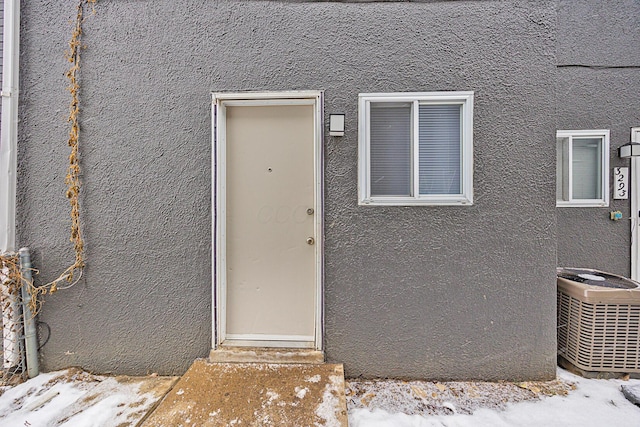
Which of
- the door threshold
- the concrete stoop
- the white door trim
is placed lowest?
the concrete stoop

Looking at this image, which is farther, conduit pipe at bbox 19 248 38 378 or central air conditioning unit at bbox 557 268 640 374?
conduit pipe at bbox 19 248 38 378

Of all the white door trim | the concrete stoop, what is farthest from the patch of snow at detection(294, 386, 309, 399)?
the white door trim

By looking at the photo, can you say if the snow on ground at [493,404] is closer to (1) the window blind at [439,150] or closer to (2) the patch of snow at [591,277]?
(2) the patch of snow at [591,277]

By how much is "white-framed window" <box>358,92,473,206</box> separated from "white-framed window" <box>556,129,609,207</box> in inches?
86.0

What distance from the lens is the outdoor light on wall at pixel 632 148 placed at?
322 centimetres

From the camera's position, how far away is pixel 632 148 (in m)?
3.23

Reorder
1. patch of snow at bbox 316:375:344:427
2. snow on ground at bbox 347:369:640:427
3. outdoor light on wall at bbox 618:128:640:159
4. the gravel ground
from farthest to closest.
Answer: outdoor light on wall at bbox 618:128:640:159 → the gravel ground → snow on ground at bbox 347:369:640:427 → patch of snow at bbox 316:375:344:427

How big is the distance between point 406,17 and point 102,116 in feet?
9.87

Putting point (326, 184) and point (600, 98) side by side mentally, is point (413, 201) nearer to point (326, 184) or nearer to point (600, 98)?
point (326, 184)

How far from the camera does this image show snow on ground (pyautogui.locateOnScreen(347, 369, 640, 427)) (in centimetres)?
191

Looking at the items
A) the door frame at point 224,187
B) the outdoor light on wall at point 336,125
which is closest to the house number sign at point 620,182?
the outdoor light on wall at point 336,125

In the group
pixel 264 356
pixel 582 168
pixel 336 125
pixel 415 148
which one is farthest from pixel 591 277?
pixel 264 356

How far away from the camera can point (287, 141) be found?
2486 mm

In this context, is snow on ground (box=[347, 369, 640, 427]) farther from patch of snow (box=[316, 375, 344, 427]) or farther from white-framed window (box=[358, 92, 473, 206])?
white-framed window (box=[358, 92, 473, 206])
